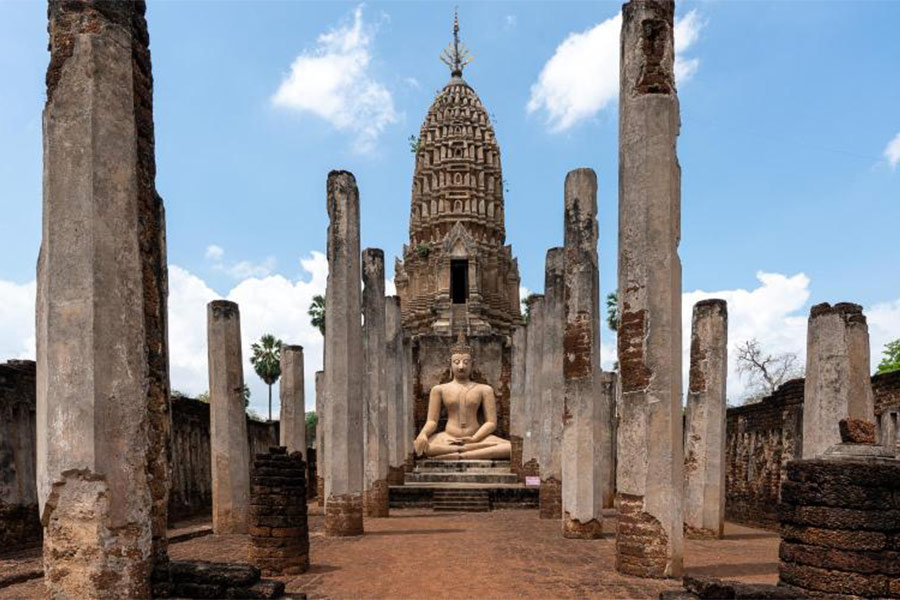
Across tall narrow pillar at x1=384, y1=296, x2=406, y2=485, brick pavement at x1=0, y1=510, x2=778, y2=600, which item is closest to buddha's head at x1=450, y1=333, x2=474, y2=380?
tall narrow pillar at x1=384, y1=296, x2=406, y2=485

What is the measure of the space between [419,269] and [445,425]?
12.6 metres

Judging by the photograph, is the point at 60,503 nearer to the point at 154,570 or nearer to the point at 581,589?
the point at 154,570

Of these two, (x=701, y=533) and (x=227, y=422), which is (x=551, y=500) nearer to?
Result: (x=701, y=533)

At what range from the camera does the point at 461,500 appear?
19000 mm

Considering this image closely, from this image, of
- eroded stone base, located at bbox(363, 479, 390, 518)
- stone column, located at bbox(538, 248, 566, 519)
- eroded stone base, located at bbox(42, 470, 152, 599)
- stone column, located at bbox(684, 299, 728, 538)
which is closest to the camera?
eroded stone base, located at bbox(42, 470, 152, 599)

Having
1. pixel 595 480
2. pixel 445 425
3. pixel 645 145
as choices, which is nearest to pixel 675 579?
pixel 595 480

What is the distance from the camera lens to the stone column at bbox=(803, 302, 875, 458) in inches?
405

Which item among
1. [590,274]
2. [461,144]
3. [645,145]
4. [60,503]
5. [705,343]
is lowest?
[60,503]

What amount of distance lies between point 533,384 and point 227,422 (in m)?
8.47

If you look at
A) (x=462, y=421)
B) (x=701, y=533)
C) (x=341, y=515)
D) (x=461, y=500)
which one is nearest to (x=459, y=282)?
(x=462, y=421)

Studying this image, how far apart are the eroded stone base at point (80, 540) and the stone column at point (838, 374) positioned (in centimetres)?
909

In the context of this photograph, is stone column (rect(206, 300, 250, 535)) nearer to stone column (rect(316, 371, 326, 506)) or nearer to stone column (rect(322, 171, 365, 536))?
stone column (rect(322, 171, 365, 536))

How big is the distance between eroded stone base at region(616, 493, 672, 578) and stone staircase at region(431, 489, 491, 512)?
10.2 m

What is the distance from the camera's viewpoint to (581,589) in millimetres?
7988
